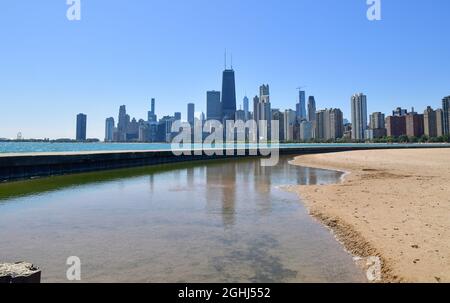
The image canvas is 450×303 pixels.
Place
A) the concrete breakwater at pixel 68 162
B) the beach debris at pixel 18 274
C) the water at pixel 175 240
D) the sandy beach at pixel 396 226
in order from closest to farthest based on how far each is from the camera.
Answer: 1. the beach debris at pixel 18 274
2. the sandy beach at pixel 396 226
3. the water at pixel 175 240
4. the concrete breakwater at pixel 68 162

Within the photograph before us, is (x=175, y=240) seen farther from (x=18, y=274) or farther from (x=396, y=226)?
(x=396, y=226)

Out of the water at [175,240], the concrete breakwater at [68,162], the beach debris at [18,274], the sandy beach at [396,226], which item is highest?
the concrete breakwater at [68,162]

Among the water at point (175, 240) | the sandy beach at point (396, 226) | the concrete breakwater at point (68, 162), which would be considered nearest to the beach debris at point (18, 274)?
the water at point (175, 240)

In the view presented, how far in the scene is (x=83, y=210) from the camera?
15.2 metres

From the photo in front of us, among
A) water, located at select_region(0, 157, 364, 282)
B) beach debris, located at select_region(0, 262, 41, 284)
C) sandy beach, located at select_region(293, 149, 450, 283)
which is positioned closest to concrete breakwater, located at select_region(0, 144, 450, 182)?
water, located at select_region(0, 157, 364, 282)

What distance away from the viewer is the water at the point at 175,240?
7.35 m

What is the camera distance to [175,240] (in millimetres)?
10023

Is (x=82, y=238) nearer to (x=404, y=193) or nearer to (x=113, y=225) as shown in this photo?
(x=113, y=225)

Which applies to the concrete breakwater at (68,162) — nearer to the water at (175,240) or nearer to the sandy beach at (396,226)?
the water at (175,240)

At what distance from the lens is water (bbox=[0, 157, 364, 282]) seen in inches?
289

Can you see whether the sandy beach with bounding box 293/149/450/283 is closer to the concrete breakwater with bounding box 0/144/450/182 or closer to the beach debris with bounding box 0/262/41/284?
the beach debris with bounding box 0/262/41/284

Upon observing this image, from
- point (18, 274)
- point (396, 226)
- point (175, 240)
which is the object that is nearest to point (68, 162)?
point (175, 240)
